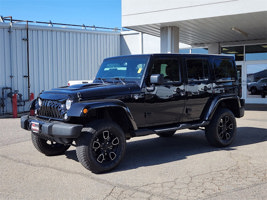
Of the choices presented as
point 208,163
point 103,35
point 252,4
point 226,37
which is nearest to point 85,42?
point 103,35

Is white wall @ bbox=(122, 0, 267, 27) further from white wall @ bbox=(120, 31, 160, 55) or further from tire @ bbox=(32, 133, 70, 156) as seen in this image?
tire @ bbox=(32, 133, 70, 156)

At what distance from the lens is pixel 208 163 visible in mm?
5598

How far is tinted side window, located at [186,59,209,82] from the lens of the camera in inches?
254

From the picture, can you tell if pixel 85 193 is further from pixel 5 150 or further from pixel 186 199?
pixel 5 150

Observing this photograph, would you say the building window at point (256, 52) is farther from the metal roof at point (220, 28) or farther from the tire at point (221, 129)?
the tire at point (221, 129)

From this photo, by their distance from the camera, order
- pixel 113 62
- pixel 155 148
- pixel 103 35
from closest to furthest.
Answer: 1. pixel 113 62
2. pixel 155 148
3. pixel 103 35

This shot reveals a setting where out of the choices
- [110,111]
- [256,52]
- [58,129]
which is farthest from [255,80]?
[58,129]

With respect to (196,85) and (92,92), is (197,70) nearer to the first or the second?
(196,85)

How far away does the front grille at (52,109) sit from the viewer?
5151 mm

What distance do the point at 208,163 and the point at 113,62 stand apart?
261cm

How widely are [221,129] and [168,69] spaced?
1840mm

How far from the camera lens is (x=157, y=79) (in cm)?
550

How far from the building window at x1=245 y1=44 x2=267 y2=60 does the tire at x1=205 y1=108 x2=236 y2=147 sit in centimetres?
1106

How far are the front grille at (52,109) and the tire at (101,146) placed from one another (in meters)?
0.54
